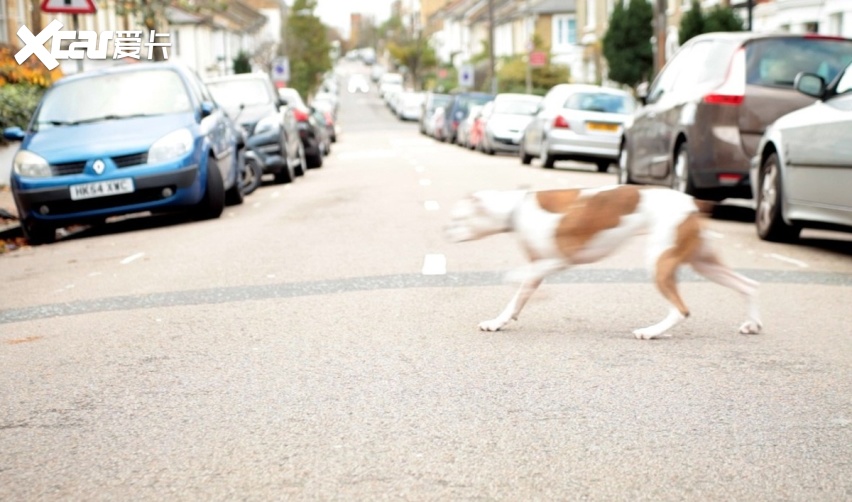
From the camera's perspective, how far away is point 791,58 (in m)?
14.0

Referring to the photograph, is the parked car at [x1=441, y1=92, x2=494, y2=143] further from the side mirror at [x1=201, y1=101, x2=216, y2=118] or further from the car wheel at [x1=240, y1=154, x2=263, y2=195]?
the side mirror at [x1=201, y1=101, x2=216, y2=118]

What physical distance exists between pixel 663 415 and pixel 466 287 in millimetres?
4005

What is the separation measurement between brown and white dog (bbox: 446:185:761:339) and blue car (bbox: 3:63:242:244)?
817 cm

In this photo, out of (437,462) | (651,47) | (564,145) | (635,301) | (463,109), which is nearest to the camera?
(437,462)

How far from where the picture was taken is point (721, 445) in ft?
16.6

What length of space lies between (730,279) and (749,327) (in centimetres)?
29

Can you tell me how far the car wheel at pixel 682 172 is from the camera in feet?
46.5

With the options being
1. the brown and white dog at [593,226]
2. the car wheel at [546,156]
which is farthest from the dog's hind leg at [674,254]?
the car wheel at [546,156]

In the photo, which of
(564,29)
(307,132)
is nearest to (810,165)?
(307,132)

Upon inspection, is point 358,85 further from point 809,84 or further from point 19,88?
point 809,84

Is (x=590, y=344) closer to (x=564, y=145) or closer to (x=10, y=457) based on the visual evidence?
(x=10, y=457)

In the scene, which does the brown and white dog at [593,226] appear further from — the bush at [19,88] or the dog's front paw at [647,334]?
the bush at [19,88]

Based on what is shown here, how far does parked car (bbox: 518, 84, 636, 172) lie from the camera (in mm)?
26891

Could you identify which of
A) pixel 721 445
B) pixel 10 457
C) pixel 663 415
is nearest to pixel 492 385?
pixel 663 415
